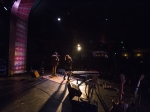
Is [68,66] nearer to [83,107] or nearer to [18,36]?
[18,36]

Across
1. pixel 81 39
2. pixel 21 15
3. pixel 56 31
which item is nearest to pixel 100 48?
pixel 81 39

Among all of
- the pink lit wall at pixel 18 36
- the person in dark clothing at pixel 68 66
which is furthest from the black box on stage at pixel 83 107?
the pink lit wall at pixel 18 36

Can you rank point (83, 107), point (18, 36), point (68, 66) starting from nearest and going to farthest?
point (83, 107) → point (68, 66) → point (18, 36)

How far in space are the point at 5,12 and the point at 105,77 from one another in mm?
10611

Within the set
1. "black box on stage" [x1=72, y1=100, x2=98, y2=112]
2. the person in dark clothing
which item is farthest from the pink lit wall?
"black box on stage" [x1=72, y1=100, x2=98, y2=112]

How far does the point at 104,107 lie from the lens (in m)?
4.77

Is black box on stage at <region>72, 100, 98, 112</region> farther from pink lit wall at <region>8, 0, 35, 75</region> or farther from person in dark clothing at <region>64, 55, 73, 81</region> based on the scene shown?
pink lit wall at <region>8, 0, 35, 75</region>

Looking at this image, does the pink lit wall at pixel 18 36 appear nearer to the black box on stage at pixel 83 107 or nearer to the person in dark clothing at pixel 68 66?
the person in dark clothing at pixel 68 66

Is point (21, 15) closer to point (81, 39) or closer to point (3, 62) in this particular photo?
point (3, 62)

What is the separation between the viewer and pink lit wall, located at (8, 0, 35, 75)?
1099 centimetres

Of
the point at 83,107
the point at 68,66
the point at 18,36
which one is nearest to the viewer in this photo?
the point at 83,107

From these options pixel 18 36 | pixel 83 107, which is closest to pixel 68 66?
pixel 18 36

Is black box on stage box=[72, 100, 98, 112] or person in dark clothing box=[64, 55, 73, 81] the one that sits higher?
person in dark clothing box=[64, 55, 73, 81]

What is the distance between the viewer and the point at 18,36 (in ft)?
38.7
